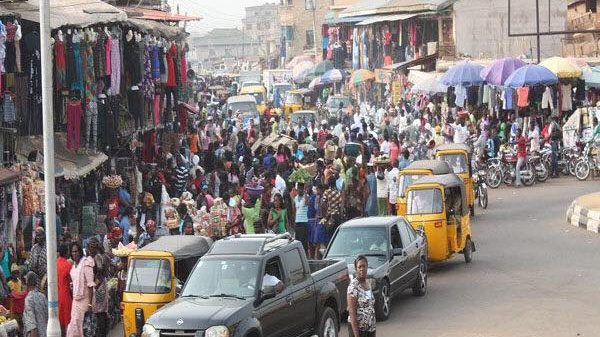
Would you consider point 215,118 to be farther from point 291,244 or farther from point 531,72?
point 291,244

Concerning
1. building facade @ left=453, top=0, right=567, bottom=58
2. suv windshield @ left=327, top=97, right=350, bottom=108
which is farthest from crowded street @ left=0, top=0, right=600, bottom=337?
suv windshield @ left=327, top=97, right=350, bottom=108

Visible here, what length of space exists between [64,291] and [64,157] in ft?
19.9

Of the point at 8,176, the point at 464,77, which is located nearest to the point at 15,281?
the point at 8,176

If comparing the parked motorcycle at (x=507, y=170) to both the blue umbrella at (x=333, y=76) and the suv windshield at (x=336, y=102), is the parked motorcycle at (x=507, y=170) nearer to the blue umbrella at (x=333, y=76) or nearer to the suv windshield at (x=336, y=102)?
the suv windshield at (x=336, y=102)

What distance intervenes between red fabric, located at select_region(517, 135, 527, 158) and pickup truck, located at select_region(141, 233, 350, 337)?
18.3 metres

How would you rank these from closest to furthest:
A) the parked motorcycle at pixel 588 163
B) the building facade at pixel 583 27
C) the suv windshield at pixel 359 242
→ the suv windshield at pixel 359 242 → the parked motorcycle at pixel 588 163 → the building facade at pixel 583 27

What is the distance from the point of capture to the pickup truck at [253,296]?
14.5m

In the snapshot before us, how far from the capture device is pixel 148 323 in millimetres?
14766

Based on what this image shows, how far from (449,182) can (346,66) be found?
58693 mm

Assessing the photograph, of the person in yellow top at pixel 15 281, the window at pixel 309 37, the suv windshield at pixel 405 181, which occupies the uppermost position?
the window at pixel 309 37

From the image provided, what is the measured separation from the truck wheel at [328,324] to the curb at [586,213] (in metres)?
11.7

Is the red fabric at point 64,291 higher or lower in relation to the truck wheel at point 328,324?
higher

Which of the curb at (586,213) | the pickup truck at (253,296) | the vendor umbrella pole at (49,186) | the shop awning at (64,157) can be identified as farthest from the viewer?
the curb at (586,213)

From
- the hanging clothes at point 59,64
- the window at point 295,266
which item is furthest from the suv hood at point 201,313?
the hanging clothes at point 59,64
